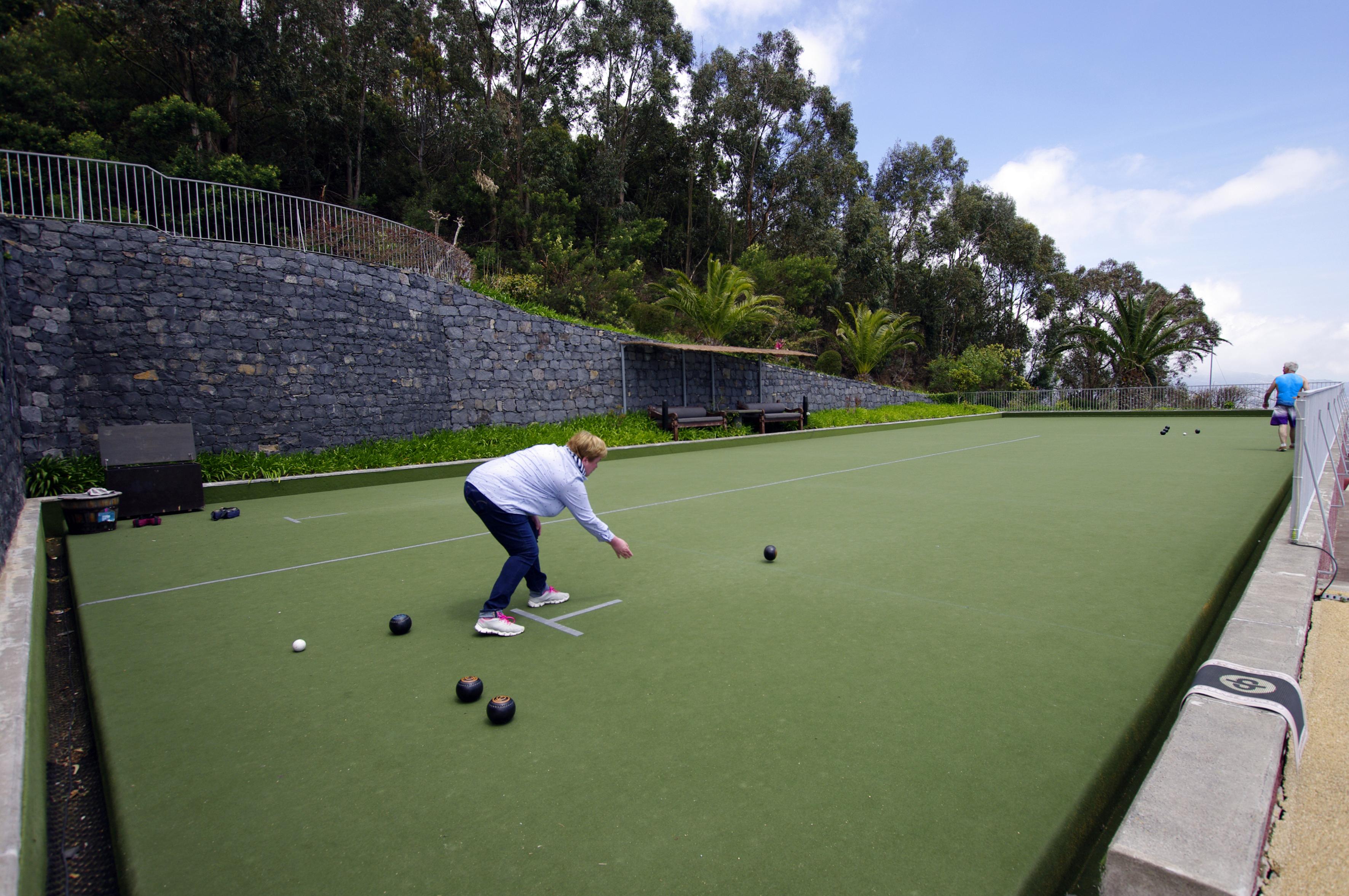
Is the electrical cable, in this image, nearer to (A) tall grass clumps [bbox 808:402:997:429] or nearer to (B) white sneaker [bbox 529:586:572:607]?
(B) white sneaker [bbox 529:586:572:607]

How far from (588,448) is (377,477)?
26.1 ft

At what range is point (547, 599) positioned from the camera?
14.8 ft

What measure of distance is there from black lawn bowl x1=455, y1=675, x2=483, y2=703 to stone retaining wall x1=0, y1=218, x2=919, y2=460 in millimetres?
9933

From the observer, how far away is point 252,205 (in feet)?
40.7

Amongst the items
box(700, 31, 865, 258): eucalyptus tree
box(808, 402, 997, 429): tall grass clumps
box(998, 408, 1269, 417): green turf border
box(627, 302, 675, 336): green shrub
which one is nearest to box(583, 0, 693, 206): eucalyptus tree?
box(700, 31, 865, 258): eucalyptus tree

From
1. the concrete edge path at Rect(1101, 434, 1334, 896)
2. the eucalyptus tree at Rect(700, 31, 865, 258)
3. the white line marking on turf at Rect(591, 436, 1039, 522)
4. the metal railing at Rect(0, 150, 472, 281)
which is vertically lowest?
the white line marking on turf at Rect(591, 436, 1039, 522)

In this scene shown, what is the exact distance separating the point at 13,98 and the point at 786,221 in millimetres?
27788

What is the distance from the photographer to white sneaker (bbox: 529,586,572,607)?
14.7ft

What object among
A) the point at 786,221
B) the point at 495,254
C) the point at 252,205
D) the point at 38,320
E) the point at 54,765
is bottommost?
the point at 54,765

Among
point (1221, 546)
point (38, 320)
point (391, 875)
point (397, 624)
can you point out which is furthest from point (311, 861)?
point (38, 320)

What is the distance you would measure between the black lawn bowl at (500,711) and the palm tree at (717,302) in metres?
19.7

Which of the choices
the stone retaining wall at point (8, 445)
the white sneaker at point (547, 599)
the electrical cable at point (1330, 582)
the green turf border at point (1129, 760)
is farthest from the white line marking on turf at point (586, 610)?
the electrical cable at point (1330, 582)

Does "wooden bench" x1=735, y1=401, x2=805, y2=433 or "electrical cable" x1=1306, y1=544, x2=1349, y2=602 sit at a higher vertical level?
"wooden bench" x1=735, y1=401, x2=805, y2=433

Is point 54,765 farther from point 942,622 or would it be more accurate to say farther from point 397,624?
point 942,622
